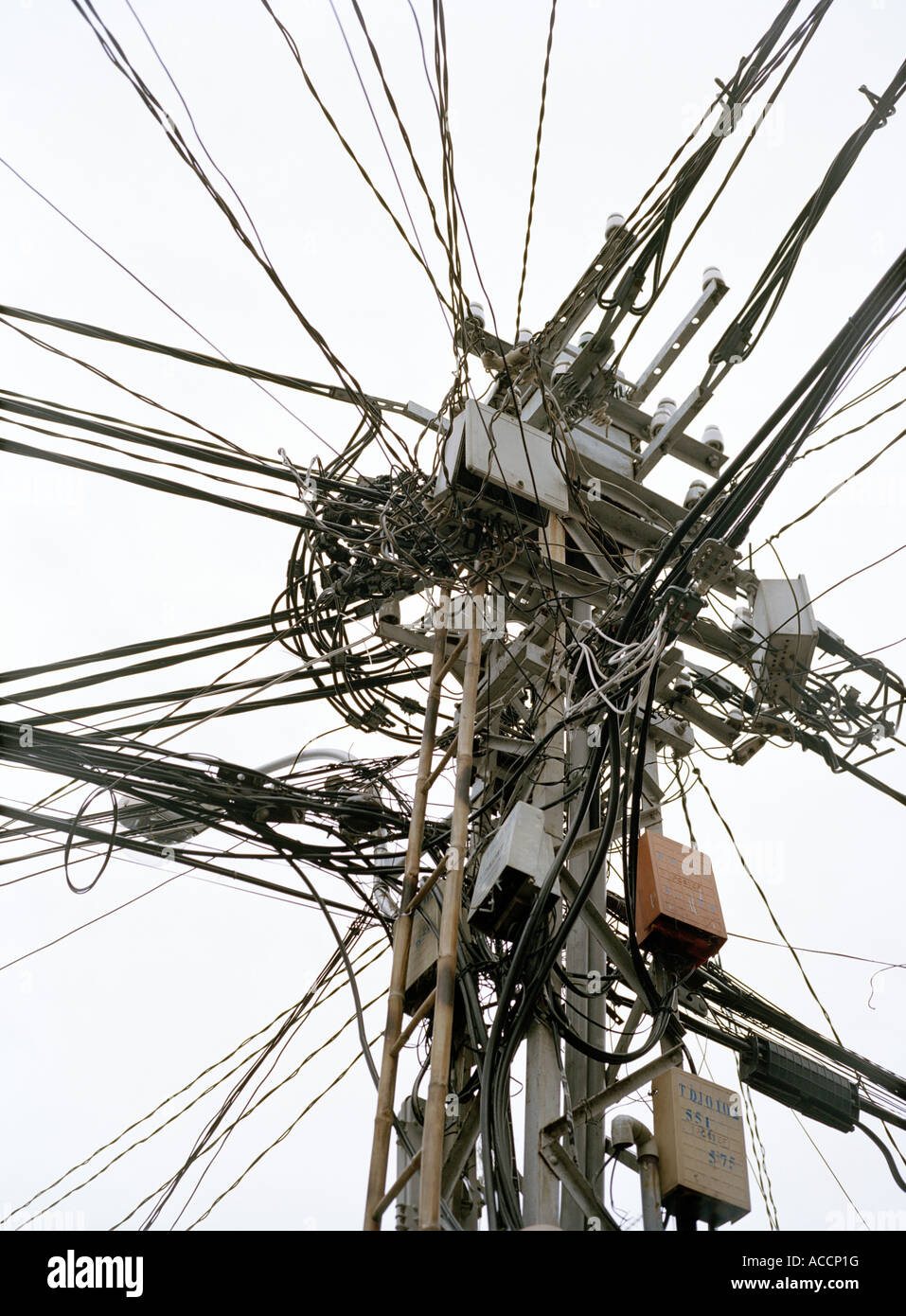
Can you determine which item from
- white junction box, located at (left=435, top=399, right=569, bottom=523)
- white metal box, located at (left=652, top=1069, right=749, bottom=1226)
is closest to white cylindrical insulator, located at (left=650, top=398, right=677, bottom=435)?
white junction box, located at (left=435, top=399, right=569, bottom=523)

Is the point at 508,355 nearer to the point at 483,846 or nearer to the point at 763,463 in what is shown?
the point at 763,463

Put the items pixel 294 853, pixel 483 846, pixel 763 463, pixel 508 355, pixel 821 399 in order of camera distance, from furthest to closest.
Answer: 1. pixel 508 355
2. pixel 294 853
3. pixel 483 846
4. pixel 763 463
5. pixel 821 399

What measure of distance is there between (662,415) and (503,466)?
5.45 feet

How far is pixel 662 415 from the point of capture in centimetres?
641

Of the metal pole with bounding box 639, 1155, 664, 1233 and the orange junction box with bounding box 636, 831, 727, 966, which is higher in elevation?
the orange junction box with bounding box 636, 831, 727, 966

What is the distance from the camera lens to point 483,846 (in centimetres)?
477

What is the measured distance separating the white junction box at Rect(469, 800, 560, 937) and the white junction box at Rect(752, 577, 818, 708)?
1.75 meters

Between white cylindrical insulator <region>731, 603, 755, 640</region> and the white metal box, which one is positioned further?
white cylindrical insulator <region>731, 603, 755, 640</region>

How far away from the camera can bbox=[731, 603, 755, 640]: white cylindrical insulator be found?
550cm

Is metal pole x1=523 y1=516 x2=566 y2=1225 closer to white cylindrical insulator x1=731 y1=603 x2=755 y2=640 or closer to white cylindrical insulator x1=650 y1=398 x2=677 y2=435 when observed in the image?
white cylindrical insulator x1=731 y1=603 x2=755 y2=640

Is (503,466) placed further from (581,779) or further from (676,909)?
(676,909)
